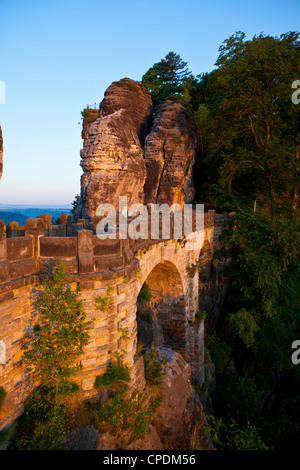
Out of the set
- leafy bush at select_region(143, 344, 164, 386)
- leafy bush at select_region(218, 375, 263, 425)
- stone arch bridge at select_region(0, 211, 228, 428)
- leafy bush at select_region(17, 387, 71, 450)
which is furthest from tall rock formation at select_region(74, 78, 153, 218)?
leafy bush at select_region(218, 375, 263, 425)

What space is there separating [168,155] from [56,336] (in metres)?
17.0

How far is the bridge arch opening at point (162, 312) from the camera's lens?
35.9ft

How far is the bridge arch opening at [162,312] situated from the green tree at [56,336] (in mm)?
6208

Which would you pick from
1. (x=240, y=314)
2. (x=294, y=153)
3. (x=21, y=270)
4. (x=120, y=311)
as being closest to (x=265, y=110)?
(x=294, y=153)

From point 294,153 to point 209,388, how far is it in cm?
1332

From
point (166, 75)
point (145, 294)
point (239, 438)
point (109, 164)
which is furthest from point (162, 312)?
point (166, 75)

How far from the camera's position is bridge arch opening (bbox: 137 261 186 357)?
35.9 feet

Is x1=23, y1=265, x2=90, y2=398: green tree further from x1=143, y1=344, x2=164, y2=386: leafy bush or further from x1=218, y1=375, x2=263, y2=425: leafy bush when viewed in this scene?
x1=218, y1=375, x2=263, y2=425: leafy bush

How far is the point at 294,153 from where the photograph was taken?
1532cm

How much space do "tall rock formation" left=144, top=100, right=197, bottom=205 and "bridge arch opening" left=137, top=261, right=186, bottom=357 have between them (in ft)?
32.3

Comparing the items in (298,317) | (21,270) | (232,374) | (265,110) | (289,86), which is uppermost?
(289,86)

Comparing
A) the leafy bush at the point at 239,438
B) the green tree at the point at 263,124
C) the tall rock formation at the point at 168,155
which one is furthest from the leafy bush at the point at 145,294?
the tall rock formation at the point at 168,155
